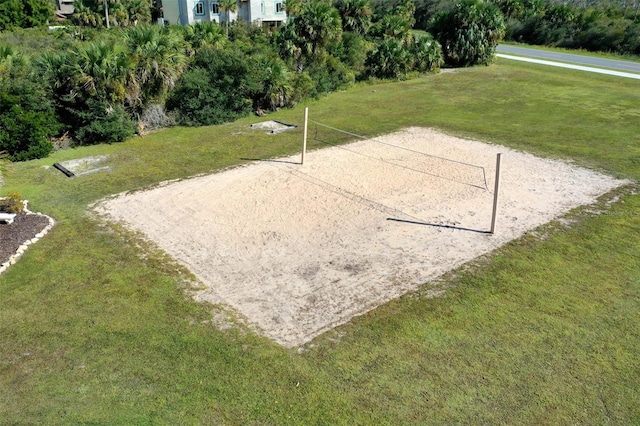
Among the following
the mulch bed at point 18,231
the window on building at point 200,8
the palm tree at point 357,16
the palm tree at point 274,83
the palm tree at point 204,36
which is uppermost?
the window on building at point 200,8

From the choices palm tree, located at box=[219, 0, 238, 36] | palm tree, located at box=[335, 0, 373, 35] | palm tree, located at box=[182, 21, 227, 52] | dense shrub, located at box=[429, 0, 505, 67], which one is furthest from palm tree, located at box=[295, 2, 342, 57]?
palm tree, located at box=[219, 0, 238, 36]

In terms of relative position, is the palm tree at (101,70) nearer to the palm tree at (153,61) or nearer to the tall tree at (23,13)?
the palm tree at (153,61)

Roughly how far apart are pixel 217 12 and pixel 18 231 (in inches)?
1786

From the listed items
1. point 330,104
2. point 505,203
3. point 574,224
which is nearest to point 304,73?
point 330,104

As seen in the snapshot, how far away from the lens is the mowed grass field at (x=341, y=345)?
792 cm

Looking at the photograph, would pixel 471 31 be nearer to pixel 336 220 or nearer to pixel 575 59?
pixel 575 59

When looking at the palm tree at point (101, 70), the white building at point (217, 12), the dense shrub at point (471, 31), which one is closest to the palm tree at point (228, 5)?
the white building at point (217, 12)

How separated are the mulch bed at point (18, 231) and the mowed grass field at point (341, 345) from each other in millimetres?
421

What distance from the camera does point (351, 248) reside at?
41.5 ft

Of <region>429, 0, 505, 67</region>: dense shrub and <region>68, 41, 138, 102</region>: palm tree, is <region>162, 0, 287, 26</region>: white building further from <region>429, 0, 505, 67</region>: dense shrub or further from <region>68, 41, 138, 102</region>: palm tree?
<region>68, 41, 138, 102</region>: palm tree

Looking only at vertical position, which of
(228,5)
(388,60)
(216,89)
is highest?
(228,5)

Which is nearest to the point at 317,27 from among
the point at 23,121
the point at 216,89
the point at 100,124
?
the point at 216,89

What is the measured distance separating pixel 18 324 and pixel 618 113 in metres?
24.9

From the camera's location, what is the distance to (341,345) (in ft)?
30.5
